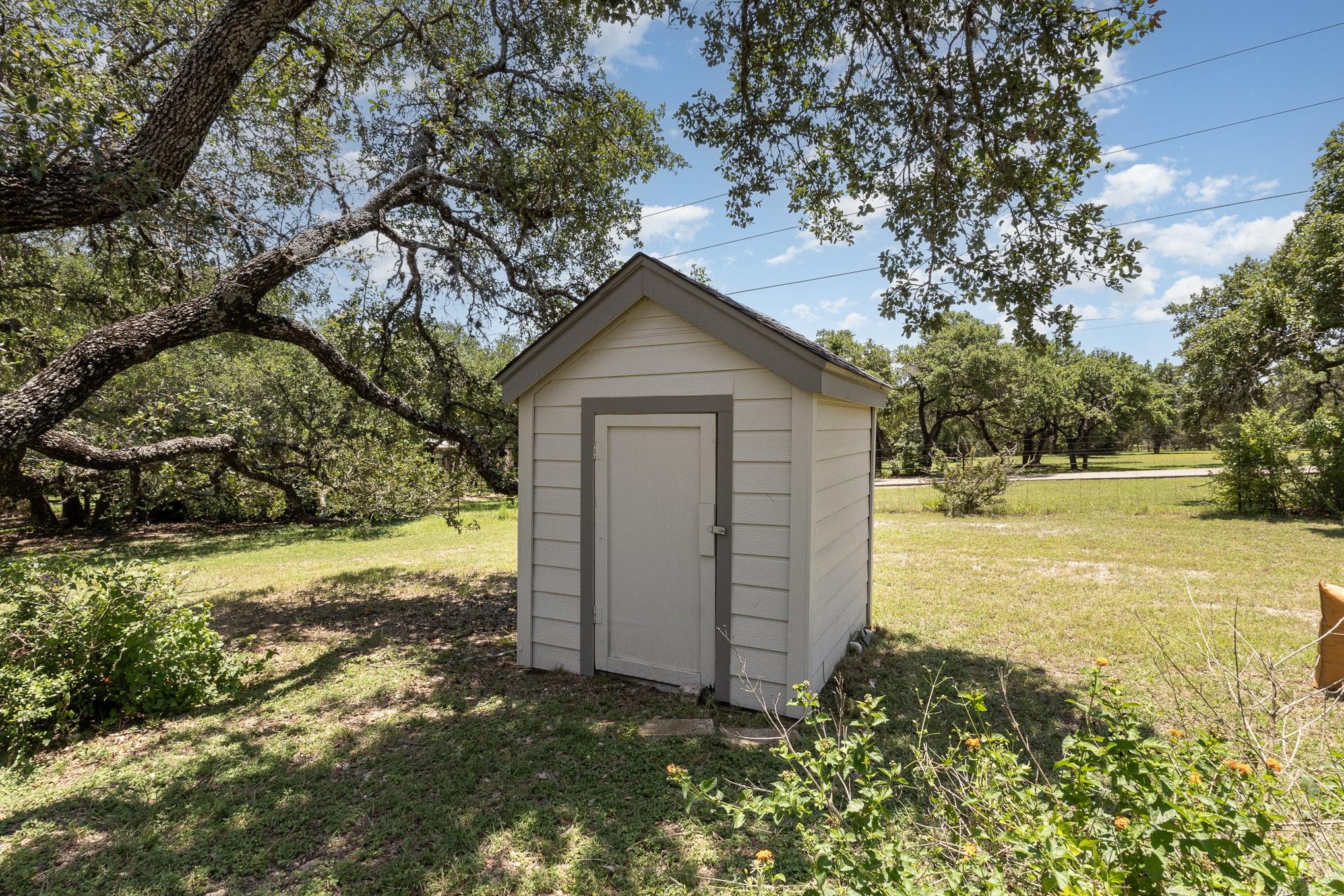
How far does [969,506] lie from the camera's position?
1396 centimetres

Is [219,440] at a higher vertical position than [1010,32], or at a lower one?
lower

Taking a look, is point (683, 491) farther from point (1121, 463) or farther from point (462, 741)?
point (1121, 463)

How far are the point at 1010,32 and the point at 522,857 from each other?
21.6 ft

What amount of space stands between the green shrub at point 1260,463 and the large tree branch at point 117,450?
18.1 metres

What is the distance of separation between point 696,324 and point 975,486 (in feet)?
41.1

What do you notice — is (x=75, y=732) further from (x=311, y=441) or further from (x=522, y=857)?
(x=311, y=441)

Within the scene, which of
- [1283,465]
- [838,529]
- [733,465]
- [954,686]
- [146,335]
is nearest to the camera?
[954,686]

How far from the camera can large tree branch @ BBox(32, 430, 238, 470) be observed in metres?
4.69

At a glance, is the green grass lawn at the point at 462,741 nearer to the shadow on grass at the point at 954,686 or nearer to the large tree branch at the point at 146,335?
the shadow on grass at the point at 954,686

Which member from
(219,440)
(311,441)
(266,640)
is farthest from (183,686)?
(311,441)

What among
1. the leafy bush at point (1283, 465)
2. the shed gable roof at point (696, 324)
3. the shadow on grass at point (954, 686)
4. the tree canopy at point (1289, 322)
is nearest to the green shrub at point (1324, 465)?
the leafy bush at point (1283, 465)

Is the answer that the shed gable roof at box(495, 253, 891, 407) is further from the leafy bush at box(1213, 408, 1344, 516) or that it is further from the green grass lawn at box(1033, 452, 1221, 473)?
the green grass lawn at box(1033, 452, 1221, 473)

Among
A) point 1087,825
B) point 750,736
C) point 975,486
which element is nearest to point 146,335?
point 750,736

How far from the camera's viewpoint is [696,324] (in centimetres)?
402
